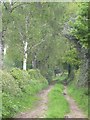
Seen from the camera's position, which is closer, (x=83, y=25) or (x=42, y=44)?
(x=83, y=25)

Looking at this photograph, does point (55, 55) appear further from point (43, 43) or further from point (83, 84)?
point (83, 84)

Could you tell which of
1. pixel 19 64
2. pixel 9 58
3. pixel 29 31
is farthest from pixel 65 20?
pixel 19 64

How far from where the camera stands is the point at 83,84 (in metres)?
30.8

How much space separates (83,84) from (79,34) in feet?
32.1

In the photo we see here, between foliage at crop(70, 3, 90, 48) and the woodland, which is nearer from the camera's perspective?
foliage at crop(70, 3, 90, 48)

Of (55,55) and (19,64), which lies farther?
(19,64)

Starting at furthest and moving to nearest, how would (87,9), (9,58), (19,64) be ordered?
1. (19,64)
2. (9,58)
3. (87,9)

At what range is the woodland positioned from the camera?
882 inches

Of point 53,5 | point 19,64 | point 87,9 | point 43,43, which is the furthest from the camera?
point 19,64

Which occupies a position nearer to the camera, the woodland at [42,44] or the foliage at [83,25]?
the foliage at [83,25]

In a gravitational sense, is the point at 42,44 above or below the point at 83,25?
below

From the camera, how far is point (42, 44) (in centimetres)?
4503

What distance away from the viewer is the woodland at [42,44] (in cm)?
2241

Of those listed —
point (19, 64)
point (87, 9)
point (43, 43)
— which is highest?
point (87, 9)
